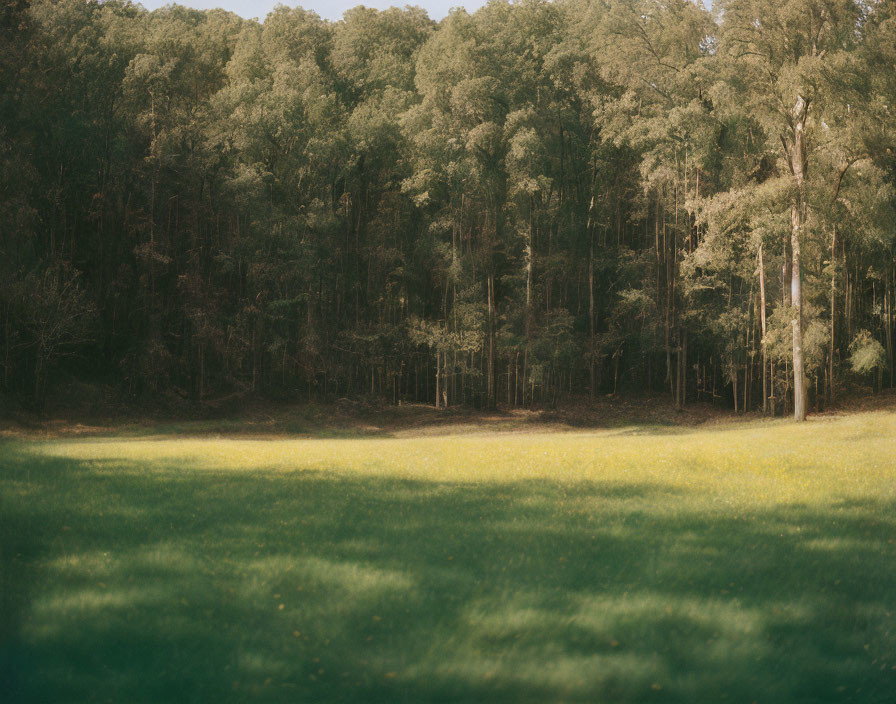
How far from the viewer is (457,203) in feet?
138

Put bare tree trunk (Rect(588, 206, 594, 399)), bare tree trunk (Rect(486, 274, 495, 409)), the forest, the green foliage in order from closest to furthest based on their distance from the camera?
the forest, the green foliage, bare tree trunk (Rect(486, 274, 495, 409)), bare tree trunk (Rect(588, 206, 594, 399))

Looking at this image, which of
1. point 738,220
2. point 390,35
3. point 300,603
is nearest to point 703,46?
point 738,220

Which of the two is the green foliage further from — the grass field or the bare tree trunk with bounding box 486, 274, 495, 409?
the grass field

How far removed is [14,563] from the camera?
8.38 metres

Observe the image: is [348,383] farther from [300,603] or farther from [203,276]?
[300,603]

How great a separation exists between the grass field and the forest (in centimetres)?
2169

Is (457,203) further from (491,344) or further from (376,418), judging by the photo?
(376,418)

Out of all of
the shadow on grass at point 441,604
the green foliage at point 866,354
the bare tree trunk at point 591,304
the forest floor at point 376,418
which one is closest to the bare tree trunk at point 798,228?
the forest floor at point 376,418

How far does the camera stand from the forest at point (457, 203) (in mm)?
A: 31266

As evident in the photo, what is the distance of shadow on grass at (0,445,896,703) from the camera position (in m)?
5.96

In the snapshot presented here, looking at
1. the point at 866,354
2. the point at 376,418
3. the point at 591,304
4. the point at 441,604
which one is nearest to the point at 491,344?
the point at 591,304

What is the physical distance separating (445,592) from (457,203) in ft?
118

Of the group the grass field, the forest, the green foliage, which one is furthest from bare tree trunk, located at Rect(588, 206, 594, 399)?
the grass field

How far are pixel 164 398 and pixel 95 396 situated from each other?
3074 mm
